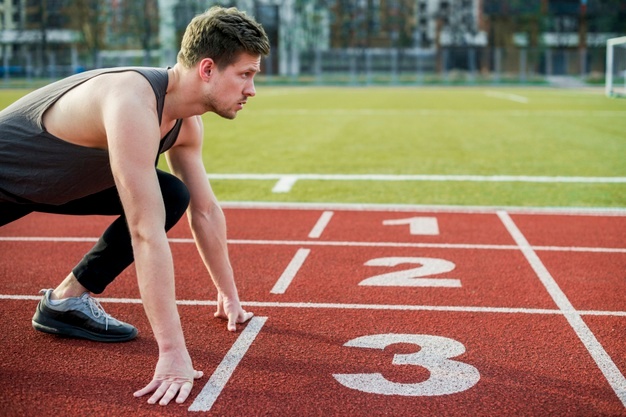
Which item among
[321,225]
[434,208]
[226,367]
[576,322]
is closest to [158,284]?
[226,367]

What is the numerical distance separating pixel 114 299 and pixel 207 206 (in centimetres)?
112

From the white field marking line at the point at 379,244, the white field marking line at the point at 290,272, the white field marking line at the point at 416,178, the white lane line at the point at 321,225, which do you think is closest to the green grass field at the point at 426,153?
the white field marking line at the point at 416,178

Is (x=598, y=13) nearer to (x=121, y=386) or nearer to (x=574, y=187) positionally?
Answer: (x=574, y=187)

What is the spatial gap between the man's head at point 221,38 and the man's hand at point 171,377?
124 centimetres

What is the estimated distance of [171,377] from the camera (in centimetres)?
335

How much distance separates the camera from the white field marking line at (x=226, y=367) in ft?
10.8

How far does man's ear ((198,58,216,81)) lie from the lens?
10.8 feet

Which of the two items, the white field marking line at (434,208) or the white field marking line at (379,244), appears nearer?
the white field marking line at (379,244)

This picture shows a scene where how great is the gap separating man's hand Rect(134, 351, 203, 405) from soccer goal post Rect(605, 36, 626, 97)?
18.4 meters

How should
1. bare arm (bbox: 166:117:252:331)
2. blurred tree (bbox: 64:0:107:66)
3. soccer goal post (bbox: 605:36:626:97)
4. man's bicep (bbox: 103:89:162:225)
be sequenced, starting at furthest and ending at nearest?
blurred tree (bbox: 64:0:107:66), soccer goal post (bbox: 605:36:626:97), bare arm (bbox: 166:117:252:331), man's bicep (bbox: 103:89:162:225)

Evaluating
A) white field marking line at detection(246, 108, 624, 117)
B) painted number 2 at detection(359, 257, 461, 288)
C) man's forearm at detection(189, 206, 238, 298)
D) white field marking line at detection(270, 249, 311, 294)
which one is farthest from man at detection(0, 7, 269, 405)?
white field marking line at detection(246, 108, 624, 117)

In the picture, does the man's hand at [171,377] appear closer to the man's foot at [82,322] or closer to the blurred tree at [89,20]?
the man's foot at [82,322]

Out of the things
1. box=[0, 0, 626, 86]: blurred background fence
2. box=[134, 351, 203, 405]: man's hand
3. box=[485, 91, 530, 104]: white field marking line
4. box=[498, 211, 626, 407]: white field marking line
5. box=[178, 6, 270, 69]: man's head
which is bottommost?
box=[498, 211, 626, 407]: white field marking line

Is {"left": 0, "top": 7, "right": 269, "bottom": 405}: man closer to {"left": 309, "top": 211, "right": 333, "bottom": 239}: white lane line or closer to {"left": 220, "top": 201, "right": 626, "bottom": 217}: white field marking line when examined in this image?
{"left": 309, "top": 211, "right": 333, "bottom": 239}: white lane line
